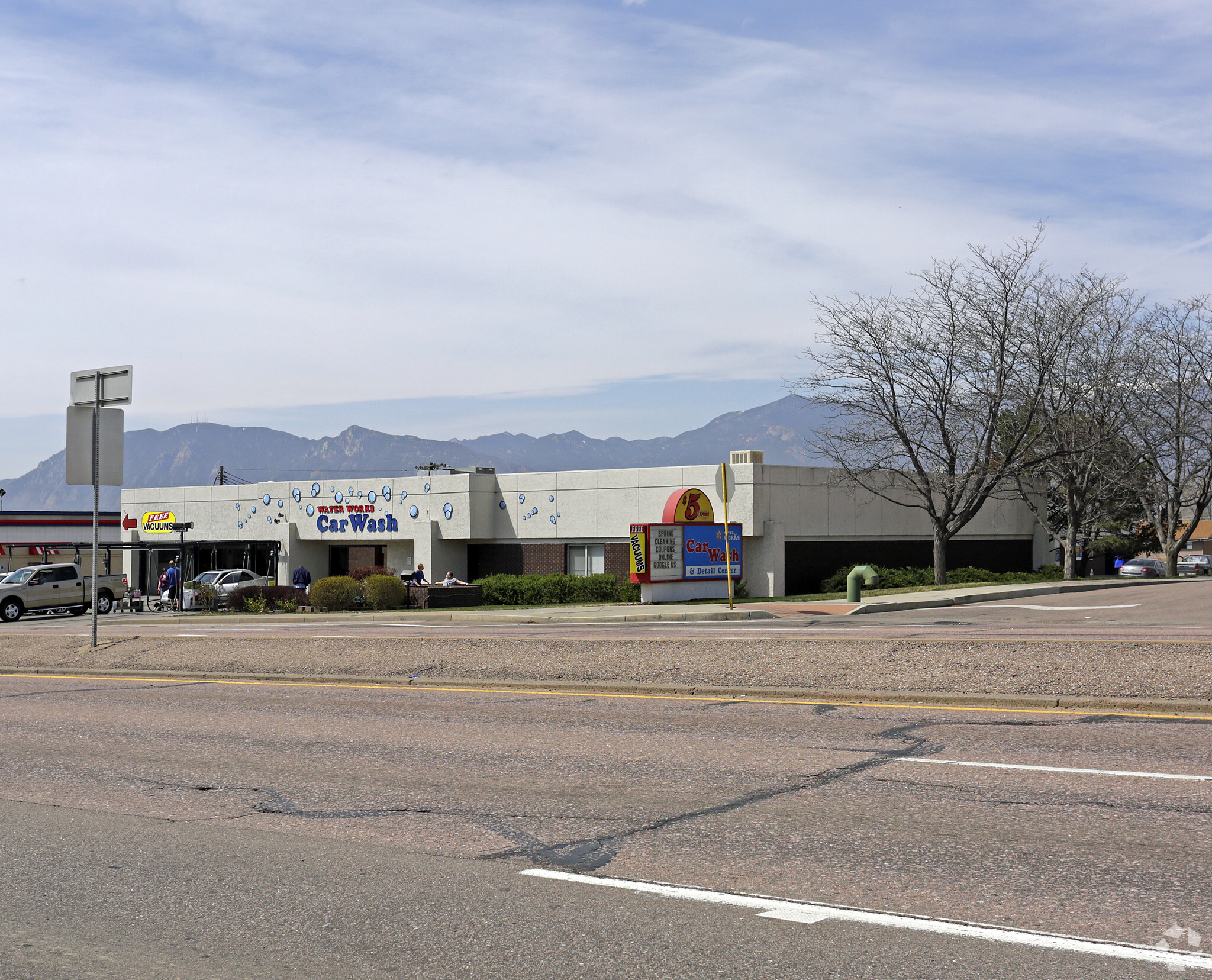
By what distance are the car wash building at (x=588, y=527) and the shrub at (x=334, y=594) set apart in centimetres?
716

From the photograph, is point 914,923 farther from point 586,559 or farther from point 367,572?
point 367,572

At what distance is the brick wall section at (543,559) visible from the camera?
43344 mm

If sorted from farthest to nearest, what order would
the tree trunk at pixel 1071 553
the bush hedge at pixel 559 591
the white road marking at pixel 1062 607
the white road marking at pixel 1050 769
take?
1. the tree trunk at pixel 1071 553
2. the bush hedge at pixel 559 591
3. the white road marking at pixel 1062 607
4. the white road marking at pixel 1050 769

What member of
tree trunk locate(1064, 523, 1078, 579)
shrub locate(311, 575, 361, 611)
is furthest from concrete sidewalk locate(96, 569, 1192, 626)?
tree trunk locate(1064, 523, 1078, 579)

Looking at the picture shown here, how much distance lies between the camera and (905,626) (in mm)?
21547

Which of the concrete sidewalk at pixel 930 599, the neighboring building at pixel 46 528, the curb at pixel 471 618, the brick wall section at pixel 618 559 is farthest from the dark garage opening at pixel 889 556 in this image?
the neighboring building at pixel 46 528

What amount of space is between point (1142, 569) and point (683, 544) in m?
44.3

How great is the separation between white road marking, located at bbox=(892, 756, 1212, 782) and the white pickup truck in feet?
119

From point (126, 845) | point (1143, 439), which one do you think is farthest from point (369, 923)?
point (1143, 439)

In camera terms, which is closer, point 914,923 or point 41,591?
point 914,923

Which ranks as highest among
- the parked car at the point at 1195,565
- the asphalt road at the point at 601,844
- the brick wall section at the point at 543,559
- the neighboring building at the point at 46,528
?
the neighboring building at the point at 46,528

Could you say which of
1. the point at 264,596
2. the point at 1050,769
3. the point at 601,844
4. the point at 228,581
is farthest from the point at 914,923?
the point at 228,581

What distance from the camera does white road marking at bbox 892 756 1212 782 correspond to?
7684 millimetres

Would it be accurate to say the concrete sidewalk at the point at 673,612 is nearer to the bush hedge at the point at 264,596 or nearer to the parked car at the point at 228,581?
the bush hedge at the point at 264,596
